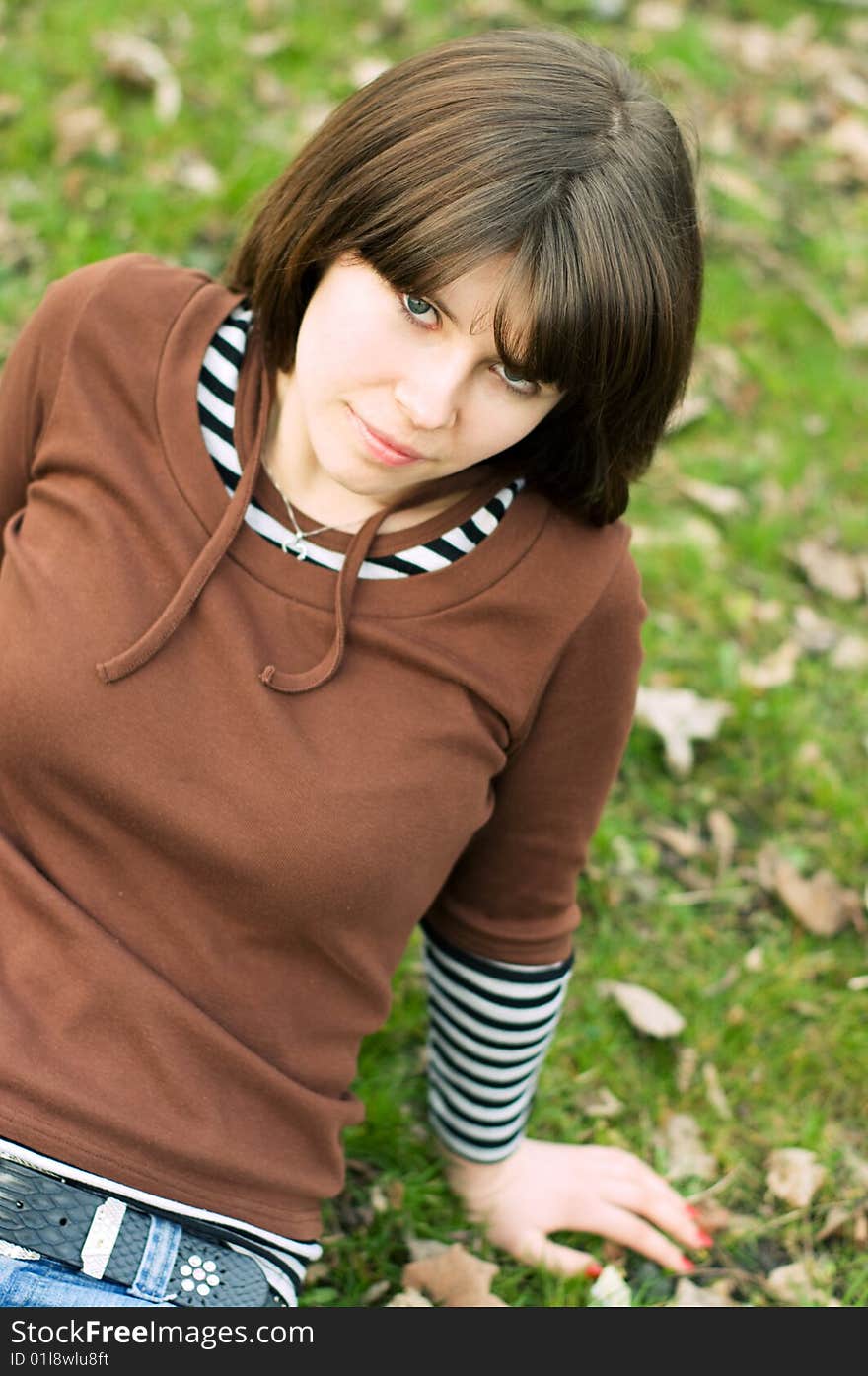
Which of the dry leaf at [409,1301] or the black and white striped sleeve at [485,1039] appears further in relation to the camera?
the dry leaf at [409,1301]

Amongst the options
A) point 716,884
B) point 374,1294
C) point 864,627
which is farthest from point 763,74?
point 374,1294

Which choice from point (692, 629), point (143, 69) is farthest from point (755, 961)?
point (143, 69)

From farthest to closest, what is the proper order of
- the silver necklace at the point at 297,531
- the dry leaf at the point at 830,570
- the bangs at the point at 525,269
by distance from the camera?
1. the dry leaf at the point at 830,570
2. the silver necklace at the point at 297,531
3. the bangs at the point at 525,269

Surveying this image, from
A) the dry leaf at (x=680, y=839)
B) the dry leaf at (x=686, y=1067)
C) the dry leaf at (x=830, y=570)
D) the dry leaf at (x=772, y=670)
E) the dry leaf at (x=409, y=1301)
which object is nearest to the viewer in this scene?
the dry leaf at (x=409, y=1301)

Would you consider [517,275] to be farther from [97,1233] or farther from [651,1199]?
[651,1199]

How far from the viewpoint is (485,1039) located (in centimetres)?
212

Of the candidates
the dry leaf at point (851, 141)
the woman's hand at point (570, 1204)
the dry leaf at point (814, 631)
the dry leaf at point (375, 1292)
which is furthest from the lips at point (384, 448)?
the dry leaf at point (851, 141)

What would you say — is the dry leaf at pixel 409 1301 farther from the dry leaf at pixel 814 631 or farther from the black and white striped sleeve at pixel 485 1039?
the dry leaf at pixel 814 631

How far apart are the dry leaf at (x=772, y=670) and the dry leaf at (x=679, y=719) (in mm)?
140

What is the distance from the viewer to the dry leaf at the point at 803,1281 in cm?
239

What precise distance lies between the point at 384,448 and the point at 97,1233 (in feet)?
3.19

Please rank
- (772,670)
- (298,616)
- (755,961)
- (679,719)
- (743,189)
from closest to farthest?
(298,616) → (755,961) → (679,719) → (772,670) → (743,189)

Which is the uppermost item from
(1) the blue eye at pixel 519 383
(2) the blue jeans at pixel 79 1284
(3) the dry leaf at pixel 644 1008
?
(1) the blue eye at pixel 519 383

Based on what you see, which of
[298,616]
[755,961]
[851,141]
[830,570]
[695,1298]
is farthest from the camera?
[851,141]
